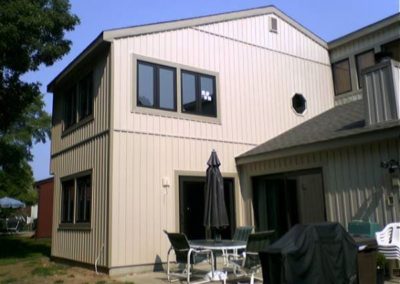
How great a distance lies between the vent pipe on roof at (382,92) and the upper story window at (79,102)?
670cm

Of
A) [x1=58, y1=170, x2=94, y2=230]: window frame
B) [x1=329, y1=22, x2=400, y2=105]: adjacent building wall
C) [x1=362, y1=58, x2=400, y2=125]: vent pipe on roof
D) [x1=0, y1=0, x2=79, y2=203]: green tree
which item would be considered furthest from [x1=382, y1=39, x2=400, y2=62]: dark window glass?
[x1=58, y1=170, x2=94, y2=230]: window frame

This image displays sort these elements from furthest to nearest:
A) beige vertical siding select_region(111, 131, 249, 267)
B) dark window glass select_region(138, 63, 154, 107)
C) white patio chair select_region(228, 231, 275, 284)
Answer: dark window glass select_region(138, 63, 154, 107), beige vertical siding select_region(111, 131, 249, 267), white patio chair select_region(228, 231, 275, 284)

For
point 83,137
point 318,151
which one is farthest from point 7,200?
point 318,151

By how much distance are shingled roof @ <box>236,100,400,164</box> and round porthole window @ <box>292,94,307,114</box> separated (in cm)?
67

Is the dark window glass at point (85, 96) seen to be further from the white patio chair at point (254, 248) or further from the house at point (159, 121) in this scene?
the white patio chair at point (254, 248)

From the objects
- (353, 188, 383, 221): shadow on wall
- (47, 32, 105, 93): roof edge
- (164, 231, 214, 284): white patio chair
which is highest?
(47, 32, 105, 93): roof edge

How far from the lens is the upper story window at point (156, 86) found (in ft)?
34.1

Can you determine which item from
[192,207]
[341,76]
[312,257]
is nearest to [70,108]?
[192,207]

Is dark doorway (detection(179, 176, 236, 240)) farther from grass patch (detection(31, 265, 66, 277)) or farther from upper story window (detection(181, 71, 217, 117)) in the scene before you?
grass patch (detection(31, 265, 66, 277))

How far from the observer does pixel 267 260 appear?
18.2 feet

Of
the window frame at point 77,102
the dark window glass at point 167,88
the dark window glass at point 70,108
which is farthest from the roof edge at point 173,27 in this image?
the dark window glass at point 167,88

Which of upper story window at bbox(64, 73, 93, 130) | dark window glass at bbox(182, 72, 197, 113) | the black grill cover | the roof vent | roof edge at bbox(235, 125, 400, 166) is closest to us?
the black grill cover

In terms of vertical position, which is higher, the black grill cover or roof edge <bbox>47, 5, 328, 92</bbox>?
roof edge <bbox>47, 5, 328, 92</bbox>

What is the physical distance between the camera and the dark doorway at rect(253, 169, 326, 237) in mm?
11047
